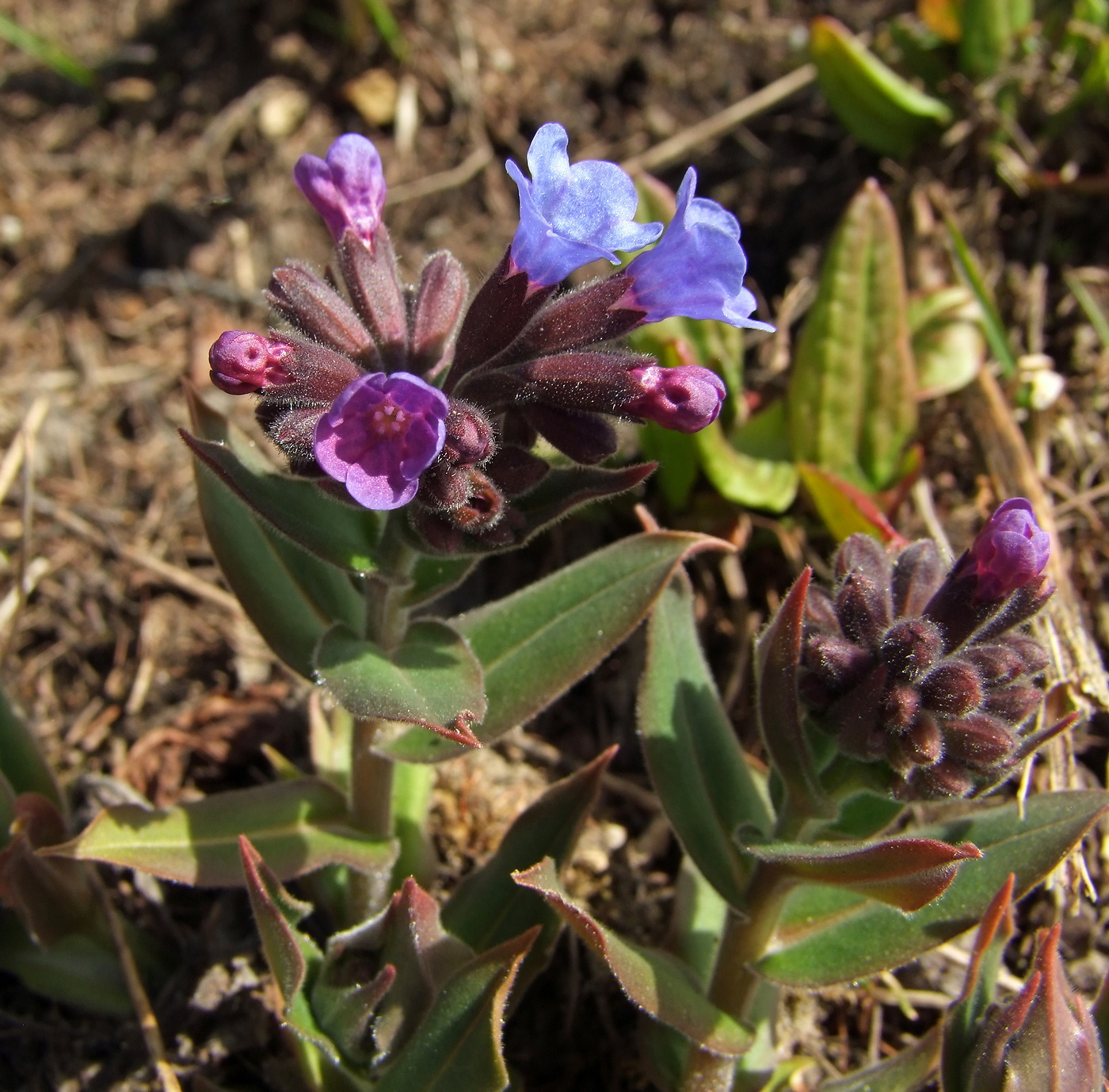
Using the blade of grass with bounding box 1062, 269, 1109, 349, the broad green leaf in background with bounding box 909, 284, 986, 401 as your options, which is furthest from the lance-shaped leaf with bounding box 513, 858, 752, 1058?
the blade of grass with bounding box 1062, 269, 1109, 349

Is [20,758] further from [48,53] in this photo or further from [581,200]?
[48,53]

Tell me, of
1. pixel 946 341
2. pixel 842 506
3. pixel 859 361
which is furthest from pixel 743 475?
pixel 946 341

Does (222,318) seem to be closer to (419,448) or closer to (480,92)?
(480,92)

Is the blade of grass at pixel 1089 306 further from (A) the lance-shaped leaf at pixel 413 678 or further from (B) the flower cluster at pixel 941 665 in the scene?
(A) the lance-shaped leaf at pixel 413 678

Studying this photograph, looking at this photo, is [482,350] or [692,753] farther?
[692,753]

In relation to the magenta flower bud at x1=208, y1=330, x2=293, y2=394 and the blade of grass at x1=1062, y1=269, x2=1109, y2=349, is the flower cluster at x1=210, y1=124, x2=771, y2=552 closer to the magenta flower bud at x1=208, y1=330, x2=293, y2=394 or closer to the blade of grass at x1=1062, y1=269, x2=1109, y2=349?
the magenta flower bud at x1=208, y1=330, x2=293, y2=394
